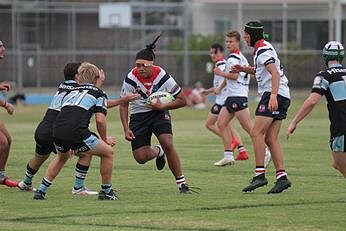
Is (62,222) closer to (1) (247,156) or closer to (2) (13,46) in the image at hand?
→ (1) (247,156)

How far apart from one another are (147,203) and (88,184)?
2.70 meters

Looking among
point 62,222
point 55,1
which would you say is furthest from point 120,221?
point 55,1

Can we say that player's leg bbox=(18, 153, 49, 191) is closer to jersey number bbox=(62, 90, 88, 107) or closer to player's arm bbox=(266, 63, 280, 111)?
jersey number bbox=(62, 90, 88, 107)

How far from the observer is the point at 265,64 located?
48.1 ft

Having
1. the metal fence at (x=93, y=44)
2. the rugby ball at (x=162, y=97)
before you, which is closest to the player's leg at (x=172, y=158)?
the rugby ball at (x=162, y=97)

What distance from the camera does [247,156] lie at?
68.8ft

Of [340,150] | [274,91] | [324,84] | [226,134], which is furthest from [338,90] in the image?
[226,134]

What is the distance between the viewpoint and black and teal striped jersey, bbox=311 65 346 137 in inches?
522

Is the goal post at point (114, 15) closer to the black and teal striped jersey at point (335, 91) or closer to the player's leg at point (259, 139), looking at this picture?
the player's leg at point (259, 139)

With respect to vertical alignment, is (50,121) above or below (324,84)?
below

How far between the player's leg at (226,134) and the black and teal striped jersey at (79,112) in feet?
19.9

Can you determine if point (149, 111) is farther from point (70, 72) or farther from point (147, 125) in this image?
point (70, 72)

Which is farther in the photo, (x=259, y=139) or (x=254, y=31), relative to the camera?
(x=254, y=31)

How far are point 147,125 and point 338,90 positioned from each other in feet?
10.0
